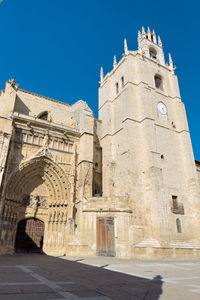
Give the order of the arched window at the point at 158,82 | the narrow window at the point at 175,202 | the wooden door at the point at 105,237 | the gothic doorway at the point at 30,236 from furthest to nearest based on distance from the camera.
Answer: the arched window at the point at 158,82 → the narrow window at the point at 175,202 → the gothic doorway at the point at 30,236 → the wooden door at the point at 105,237

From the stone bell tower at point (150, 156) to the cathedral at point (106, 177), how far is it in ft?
0.24

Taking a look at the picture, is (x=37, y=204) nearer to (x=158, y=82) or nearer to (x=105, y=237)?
(x=105, y=237)

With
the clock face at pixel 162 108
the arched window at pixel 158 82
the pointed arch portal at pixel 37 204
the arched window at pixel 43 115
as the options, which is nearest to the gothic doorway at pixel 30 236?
the pointed arch portal at pixel 37 204

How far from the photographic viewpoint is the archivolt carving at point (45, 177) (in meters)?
14.1

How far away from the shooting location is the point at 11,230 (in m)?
13.0

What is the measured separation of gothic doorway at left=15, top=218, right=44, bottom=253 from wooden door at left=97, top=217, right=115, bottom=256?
4533 millimetres

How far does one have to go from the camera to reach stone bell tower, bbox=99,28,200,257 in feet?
44.4

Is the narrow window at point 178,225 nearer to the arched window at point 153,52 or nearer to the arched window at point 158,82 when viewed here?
the arched window at point 158,82

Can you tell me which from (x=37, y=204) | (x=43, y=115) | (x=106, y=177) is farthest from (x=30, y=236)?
(x=43, y=115)

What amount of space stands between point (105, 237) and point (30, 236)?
5.40 metres

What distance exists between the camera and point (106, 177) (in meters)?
16.9

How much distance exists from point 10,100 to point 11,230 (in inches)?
349

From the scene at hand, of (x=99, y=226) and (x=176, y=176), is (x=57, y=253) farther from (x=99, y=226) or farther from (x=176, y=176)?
(x=176, y=176)

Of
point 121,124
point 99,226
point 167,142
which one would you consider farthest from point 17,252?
point 167,142
